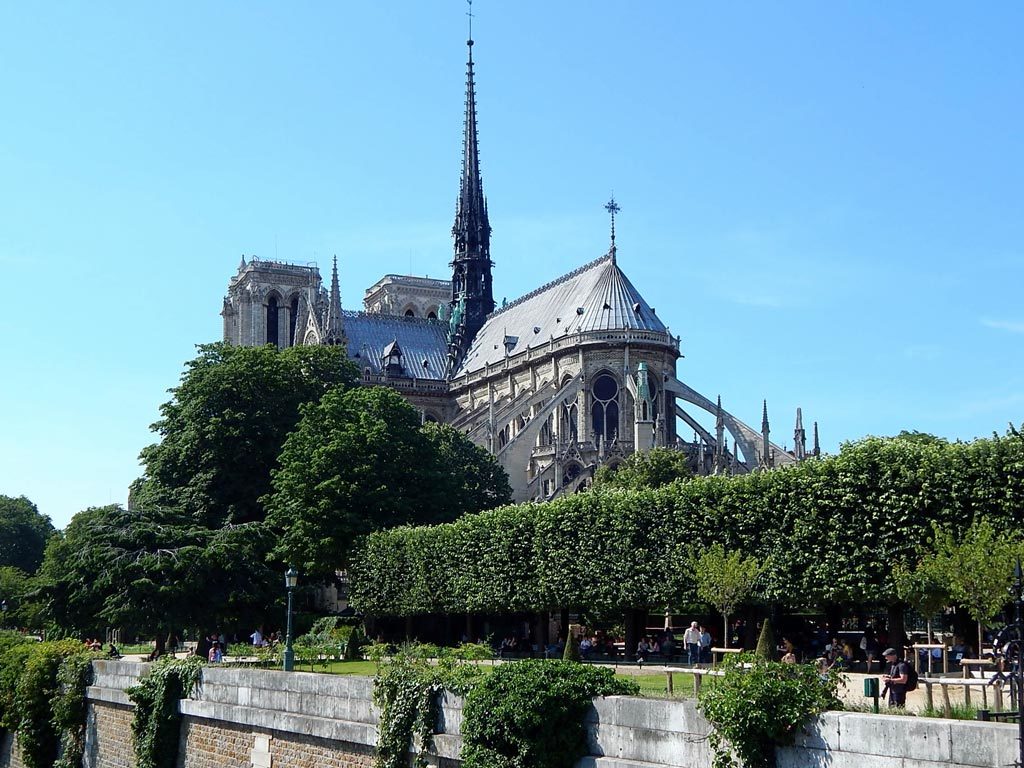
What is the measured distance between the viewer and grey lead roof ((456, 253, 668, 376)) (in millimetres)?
86000

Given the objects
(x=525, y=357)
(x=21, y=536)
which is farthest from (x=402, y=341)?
(x=21, y=536)

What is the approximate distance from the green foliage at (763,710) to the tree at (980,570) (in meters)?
9.15

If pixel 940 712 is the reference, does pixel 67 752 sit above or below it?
below

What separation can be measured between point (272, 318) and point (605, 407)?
4236 cm

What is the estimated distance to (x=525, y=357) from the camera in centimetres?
9144

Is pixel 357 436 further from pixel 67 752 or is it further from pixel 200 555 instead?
pixel 67 752

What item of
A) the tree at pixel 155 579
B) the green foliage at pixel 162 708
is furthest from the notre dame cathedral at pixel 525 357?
the green foliage at pixel 162 708

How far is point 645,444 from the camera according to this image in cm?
7800

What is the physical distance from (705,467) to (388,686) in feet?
193

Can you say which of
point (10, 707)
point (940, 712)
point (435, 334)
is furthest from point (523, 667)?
point (435, 334)

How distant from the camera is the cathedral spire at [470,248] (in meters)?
107

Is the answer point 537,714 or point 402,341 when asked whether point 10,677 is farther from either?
point 402,341

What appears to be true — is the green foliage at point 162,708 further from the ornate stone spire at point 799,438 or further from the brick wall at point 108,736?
the ornate stone spire at point 799,438

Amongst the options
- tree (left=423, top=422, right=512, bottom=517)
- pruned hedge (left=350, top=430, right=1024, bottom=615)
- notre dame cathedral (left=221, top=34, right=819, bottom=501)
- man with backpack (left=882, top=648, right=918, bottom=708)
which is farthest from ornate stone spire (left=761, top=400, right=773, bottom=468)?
man with backpack (left=882, top=648, right=918, bottom=708)
